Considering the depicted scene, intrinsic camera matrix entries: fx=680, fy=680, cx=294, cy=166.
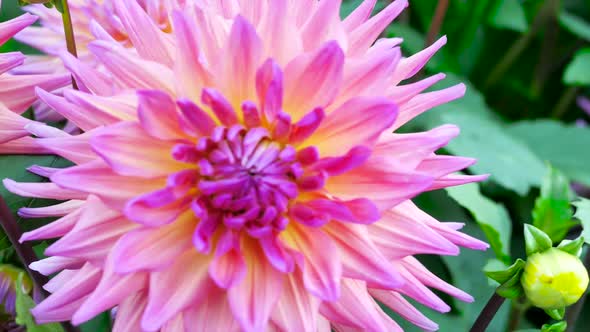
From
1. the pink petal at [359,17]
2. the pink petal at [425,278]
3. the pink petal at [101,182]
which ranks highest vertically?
the pink petal at [359,17]

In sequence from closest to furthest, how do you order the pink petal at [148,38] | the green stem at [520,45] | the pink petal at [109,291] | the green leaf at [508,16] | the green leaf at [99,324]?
the pink petal at [109,291] < the pink petal at [148,38] < the green leaf at [99,324] < the green leaf at [508,16] < the green stem at [520,45]

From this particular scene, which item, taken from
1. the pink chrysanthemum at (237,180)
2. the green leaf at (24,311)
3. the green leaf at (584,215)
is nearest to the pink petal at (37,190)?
the pink chrysanthemum at (237,180)

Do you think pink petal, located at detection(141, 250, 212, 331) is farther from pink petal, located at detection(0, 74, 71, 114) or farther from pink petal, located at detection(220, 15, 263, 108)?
pink petal, located at detection(0, 74, 71, 114)

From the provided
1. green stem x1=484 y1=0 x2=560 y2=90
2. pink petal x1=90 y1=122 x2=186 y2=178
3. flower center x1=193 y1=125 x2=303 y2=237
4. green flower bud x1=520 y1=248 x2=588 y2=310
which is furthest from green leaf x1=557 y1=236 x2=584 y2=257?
green stem x1=484 y1=0 x2=560 y2=90

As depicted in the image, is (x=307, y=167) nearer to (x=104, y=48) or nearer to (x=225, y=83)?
(x=225, y=83)

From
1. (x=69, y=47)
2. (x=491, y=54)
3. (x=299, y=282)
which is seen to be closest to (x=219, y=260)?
(x=299, y=282)

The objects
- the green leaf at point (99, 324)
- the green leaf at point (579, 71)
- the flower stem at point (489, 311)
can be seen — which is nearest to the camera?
the flower stem at point (489, 311)

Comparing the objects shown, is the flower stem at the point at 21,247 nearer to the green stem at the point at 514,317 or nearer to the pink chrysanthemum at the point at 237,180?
the pink chrysanthemum at the point at 237,180
